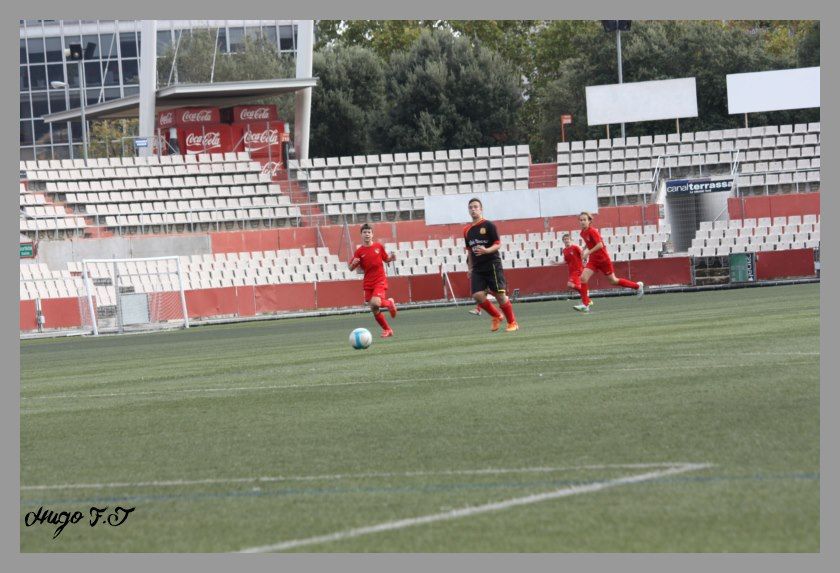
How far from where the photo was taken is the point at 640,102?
52.7 metres

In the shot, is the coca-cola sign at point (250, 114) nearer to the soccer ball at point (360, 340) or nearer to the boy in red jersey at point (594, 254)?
the boy in red jersey at point (594, 254)

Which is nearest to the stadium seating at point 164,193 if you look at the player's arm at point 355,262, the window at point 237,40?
the window at point 237,40

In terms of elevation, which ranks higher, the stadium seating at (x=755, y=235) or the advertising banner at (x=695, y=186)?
the advertising banner at (x=695, y=186)

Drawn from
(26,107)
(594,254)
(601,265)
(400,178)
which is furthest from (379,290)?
(26,107)

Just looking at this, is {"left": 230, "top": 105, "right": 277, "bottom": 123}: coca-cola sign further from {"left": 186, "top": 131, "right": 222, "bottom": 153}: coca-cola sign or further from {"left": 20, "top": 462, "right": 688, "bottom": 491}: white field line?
{"left": 20, "top": 462, "right": 688, "bottom": 491}: white field line

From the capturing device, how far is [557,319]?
23.9 m

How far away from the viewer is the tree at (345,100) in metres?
69.7

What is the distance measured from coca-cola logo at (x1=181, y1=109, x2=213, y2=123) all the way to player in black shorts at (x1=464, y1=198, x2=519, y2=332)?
114ft

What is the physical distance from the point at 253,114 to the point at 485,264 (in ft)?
116

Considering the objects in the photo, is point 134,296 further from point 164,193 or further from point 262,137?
point 262,137

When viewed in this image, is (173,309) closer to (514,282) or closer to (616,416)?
(514,282)

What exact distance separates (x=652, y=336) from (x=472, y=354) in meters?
2.71

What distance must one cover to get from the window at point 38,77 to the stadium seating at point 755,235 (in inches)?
2741

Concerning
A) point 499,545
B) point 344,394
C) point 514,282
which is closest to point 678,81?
point 514,282
